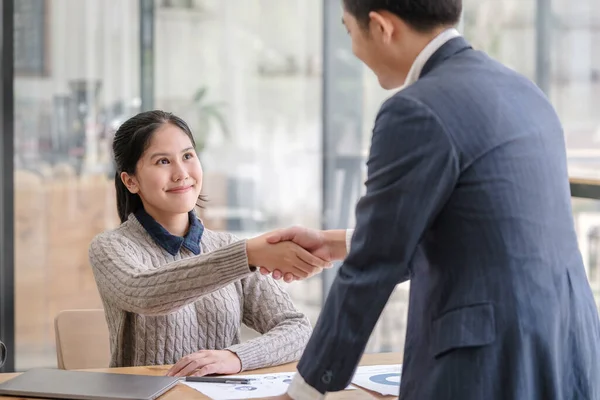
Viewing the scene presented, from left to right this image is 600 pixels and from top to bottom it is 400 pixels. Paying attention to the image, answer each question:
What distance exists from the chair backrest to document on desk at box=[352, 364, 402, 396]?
84cm

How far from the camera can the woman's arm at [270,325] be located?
2.21m

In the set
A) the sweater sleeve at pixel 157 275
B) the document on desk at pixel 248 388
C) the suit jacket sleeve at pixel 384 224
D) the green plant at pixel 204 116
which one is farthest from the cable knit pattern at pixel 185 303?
the green plant at pixel 204 116

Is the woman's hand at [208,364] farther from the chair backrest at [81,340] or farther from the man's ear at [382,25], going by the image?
the man's ear at [382,25]

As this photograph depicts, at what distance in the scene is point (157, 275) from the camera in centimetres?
221

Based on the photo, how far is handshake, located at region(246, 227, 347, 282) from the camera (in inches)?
84.4

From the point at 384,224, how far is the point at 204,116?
337 cm

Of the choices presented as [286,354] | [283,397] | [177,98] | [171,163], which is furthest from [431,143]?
[177,98]

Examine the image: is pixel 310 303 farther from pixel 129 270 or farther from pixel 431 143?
pixel 431 143

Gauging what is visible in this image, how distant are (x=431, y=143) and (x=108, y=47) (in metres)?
3.45

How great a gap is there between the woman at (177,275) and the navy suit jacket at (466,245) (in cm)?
69

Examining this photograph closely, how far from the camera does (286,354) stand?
90.7 inches

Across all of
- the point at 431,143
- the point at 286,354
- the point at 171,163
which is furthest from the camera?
the point at 171,163

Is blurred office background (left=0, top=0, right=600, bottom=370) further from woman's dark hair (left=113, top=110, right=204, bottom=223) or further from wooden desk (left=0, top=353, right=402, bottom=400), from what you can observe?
wooden desk (left=0, top=353, right=402, bottom=400)

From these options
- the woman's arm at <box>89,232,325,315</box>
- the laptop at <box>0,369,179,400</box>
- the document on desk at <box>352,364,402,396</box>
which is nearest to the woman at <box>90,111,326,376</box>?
the woman's arm at <box>89,232,325,315</box>
